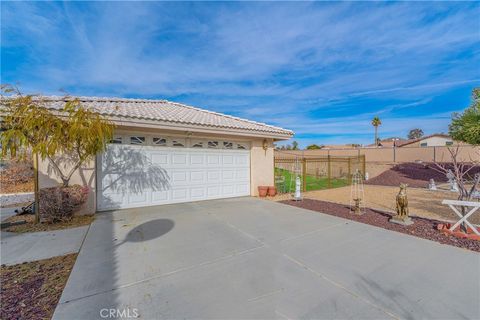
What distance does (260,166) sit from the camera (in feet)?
32.9

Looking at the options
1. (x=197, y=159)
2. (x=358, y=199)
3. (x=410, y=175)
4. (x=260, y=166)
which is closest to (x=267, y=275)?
(x=358, y=199)

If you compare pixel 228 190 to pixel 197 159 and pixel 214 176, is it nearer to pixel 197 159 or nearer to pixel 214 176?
pixel 214 176

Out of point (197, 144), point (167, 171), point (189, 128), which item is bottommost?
point (167, 171)

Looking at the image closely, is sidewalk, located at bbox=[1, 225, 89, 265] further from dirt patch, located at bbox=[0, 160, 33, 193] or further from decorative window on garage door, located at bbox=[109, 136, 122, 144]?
dirt patch, located at bbox=[0, 160, 33, 193]

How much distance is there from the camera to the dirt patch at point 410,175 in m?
14.7

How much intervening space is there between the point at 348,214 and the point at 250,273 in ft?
14.8

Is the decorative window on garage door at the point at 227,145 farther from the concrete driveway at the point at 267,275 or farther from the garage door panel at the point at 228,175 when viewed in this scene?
the concrete driveway at the point at 267,275

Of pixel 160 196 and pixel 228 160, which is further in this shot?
pixel 228 160

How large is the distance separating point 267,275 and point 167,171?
5.74 m

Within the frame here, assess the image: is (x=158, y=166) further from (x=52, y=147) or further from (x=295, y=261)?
(x=295, y=261)

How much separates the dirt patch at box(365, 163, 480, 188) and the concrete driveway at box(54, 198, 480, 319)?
12184 mm

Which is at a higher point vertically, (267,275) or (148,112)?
(148,112)

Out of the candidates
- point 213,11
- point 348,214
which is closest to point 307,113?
point 213,11

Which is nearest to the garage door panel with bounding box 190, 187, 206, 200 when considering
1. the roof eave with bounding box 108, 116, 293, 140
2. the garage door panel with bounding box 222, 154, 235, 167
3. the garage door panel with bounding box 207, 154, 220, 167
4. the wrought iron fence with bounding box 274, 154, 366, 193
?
the garage door panel with bounding box 207, 154, 220, 167
